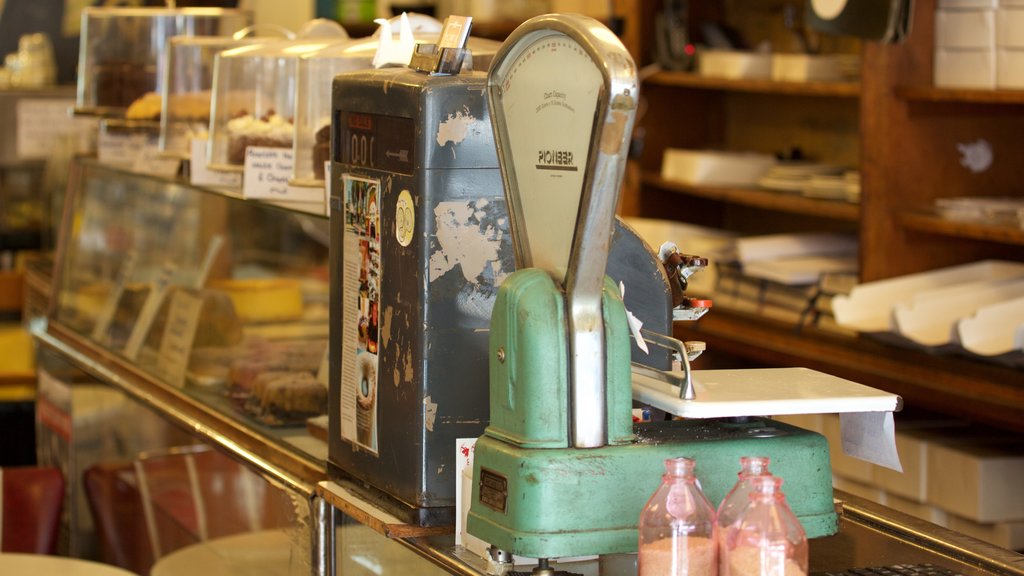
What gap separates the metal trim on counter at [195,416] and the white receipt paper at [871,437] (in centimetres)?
74

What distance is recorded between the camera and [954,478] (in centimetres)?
308

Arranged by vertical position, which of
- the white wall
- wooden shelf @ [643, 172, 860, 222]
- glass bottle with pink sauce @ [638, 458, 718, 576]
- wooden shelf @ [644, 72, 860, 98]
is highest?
the white wall

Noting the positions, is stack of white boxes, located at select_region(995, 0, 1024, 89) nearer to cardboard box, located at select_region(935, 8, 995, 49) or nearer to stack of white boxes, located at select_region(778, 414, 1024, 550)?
cardboard box, located at select_region(935, 8, 995, 49)

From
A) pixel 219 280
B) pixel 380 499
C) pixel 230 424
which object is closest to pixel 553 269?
pixel 380 499

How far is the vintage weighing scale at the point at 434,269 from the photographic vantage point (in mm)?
1528

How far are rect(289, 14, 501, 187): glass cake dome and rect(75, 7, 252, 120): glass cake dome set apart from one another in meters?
1.04

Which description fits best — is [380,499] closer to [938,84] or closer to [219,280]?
[219,280]

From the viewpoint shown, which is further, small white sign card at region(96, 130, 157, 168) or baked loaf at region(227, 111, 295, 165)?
small white sign card at region(96, 130, 157, 168)

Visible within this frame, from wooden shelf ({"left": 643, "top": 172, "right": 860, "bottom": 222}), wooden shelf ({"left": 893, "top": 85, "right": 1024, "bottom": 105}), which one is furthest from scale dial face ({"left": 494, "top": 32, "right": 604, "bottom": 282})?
wooden shelf ({"left": 643, "top": 172, "right": 860, "bottom": 222})

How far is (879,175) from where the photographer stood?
3447 mm

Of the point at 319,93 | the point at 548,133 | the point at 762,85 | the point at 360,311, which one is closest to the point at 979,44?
the point at 762,85

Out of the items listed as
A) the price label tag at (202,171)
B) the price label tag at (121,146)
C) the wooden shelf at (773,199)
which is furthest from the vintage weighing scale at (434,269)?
the wooden shelf at (773,199)

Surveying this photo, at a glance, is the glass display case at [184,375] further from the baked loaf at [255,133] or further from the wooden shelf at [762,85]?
the wooden shelf at [762,85]

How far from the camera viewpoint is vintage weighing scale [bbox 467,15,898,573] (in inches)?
50.3
